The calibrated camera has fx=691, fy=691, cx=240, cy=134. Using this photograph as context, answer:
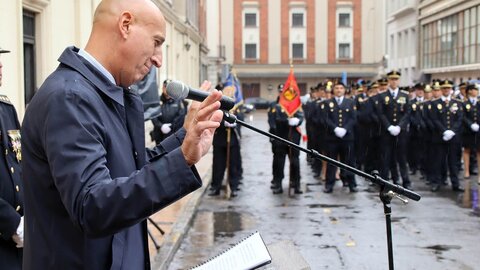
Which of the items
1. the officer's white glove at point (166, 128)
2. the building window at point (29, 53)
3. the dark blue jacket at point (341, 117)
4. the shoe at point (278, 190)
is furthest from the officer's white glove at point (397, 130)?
the building window at point (29, 53)

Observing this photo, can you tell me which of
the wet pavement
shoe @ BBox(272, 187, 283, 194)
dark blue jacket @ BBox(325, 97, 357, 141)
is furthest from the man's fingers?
dark blue jacket @ BBox(325, 97, 357, 141)

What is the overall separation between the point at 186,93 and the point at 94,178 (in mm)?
713

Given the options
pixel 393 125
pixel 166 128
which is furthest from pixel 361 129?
pixel 166 128

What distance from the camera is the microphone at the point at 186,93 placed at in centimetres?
268

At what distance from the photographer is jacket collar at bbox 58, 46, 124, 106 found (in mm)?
2391

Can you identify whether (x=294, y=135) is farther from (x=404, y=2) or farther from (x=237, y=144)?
(x=404, y=2)

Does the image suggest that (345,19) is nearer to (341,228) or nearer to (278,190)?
(278,190)

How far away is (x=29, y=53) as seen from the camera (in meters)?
10.2

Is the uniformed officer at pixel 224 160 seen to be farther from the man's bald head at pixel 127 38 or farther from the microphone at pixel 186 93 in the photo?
the man's bald head at pixel 127 38

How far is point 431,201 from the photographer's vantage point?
1210 cm

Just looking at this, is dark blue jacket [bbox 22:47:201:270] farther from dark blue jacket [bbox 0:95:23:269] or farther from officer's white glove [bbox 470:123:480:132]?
officer's white glove [bbox 470:123:480:132]

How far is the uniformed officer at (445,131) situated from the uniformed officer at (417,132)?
1.97 feet

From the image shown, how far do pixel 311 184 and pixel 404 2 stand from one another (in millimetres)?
36993

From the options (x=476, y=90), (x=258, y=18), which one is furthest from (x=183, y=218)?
(x=258, y=18)
